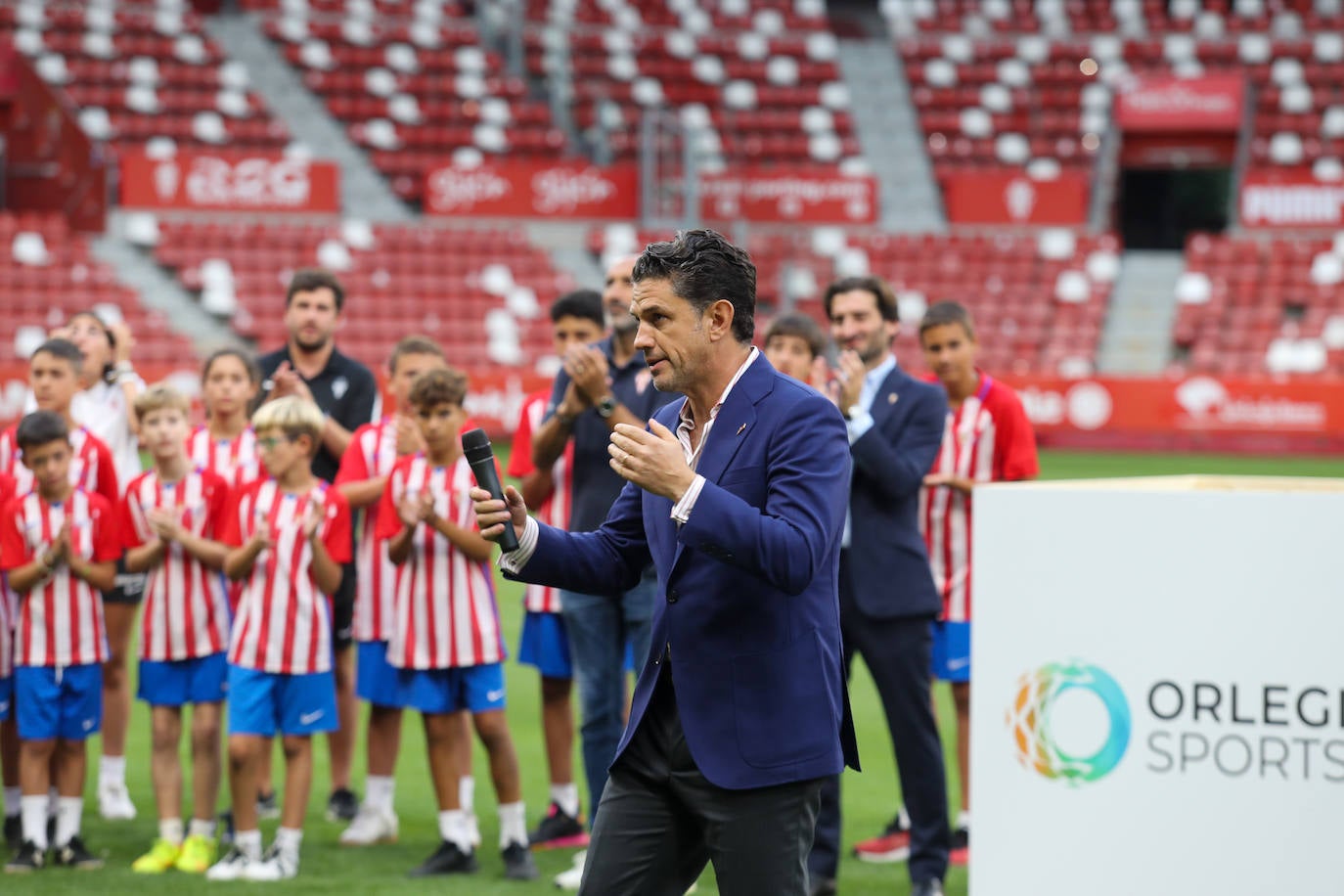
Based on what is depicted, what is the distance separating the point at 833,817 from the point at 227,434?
113 inches

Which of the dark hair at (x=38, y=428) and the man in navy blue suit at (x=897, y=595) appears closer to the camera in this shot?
the man in navy blue suit at (x=897, y=595)

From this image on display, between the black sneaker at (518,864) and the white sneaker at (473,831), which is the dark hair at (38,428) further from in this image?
the black sneaker at (518,864)

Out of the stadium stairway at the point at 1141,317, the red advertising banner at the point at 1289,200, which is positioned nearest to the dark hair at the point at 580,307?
the stadium stairway at the point at 1141,317

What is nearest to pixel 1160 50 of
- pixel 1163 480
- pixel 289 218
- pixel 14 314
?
pixel 289 218

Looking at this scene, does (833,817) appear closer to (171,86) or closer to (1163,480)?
(1163,480)

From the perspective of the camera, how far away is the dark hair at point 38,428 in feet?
19.3

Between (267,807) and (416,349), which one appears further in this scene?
(267,807)

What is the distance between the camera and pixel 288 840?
226 inches

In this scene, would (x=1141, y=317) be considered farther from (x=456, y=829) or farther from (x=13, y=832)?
(x=13, y=832)

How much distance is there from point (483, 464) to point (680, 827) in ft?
2.88

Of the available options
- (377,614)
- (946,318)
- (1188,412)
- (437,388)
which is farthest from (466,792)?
(1188,412)

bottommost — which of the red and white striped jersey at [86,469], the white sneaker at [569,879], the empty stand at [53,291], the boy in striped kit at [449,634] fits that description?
the white sneaker at [569,879]

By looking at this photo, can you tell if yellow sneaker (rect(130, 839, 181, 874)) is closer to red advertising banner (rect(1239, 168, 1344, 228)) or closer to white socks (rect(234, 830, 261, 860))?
white socks (rect(234, 830, 261, 860))

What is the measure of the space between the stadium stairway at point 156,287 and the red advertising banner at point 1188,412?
35.3 feet
